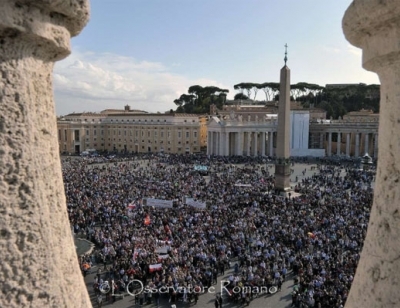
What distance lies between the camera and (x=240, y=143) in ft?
197

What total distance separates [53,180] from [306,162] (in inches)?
2067

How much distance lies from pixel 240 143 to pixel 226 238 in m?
44.1

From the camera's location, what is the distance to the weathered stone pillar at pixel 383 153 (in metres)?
1.81

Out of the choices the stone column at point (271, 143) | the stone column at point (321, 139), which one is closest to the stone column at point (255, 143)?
the stone column at point (271, 143)

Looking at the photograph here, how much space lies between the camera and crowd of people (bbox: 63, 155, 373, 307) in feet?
39.9

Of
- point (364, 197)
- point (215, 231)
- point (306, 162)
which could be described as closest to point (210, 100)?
point (306, 162)

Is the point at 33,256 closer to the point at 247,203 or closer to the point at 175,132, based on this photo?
the point at 247,203

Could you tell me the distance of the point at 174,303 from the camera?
11.9 m

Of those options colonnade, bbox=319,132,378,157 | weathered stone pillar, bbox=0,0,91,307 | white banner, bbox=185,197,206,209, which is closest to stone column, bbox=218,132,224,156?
colonnade, bbox=319,132,378,157

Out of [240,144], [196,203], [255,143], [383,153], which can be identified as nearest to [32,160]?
[383,153]

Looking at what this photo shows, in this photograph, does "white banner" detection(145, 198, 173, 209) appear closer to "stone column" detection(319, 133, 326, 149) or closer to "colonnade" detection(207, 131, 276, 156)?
"colonnade" detection(207, 131, 276, 156)

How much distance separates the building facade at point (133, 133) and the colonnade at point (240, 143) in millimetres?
6832

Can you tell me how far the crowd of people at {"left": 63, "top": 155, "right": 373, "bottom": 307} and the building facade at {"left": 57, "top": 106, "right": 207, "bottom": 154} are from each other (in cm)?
3938

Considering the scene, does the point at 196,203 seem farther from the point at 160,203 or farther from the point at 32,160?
the point at 32,160
